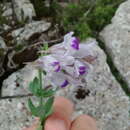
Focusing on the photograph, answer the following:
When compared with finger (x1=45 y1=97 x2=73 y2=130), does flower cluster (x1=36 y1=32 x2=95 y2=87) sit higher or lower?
higher

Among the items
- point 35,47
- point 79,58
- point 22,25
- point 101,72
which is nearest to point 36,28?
point 22,25

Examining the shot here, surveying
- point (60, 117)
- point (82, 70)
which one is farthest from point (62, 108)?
point (82, 70)

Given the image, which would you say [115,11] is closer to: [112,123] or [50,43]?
[50,43]

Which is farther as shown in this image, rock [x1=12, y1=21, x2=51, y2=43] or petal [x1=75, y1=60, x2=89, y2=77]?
rock [x1=12, y1=21, x2=51, y2=43]

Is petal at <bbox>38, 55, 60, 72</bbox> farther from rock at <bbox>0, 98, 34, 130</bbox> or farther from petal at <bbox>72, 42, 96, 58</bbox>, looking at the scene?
rock at <bbox>0, 98, 34, 130</bbox>

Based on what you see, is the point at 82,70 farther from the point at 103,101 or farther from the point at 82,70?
the point at 103,101

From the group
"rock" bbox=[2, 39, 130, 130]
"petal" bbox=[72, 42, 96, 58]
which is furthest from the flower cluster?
"rock" bbox=[2, 39, 130, 130]

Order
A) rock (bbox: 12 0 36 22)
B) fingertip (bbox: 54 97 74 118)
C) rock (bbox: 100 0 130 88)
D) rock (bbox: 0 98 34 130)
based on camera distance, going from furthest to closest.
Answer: rock (bbox: 12 0 36 22), rock (bbox: 100 0 130 88), rock (bbox: 0 98 34 130), fingertip (bbox: 54 97 74 118)

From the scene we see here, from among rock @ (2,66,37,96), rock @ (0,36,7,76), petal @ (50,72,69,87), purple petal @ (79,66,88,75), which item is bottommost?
rock @ (2,66,37,96)
